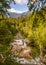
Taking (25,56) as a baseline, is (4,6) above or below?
above

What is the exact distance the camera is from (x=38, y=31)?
138 feet

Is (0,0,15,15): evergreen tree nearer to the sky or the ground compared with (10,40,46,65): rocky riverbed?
nearer to the sky

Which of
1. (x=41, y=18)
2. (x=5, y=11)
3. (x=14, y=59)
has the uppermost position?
(x=41, y=18)

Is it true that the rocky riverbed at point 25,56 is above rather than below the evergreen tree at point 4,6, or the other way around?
below

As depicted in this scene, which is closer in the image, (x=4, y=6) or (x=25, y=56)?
(x=4, y=6)

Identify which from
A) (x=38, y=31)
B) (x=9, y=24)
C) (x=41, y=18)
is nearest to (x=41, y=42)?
(x=38, y=31)

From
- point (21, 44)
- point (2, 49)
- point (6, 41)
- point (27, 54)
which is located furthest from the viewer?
point (21, 44)

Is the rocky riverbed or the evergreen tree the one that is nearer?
the evergreen tree

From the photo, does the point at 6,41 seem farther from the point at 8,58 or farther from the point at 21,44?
the point at 21,44

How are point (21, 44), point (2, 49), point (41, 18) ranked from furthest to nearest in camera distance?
point (21, 44)
point (2, 49)
point (41, 18)

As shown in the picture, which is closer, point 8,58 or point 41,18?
point 41,18

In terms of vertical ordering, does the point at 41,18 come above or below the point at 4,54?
→ above

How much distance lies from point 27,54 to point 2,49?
30.5 metres

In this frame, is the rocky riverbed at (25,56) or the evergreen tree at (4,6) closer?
the evergreen tree at (4,6)
